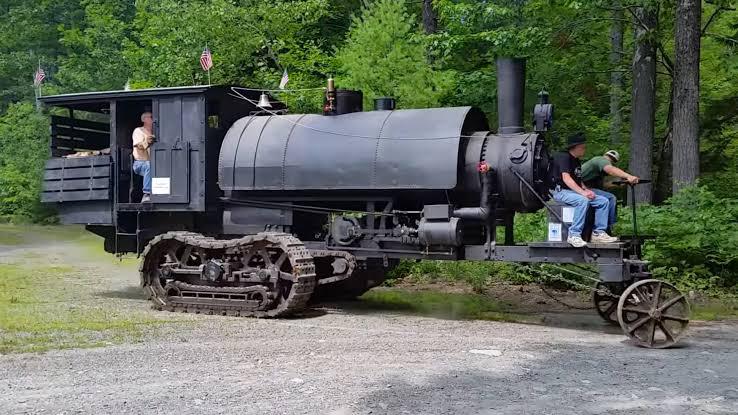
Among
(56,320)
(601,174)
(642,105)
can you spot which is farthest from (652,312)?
(642,105)

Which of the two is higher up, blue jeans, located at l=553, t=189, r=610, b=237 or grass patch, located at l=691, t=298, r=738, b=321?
blue jeans, located at l=553, t=189, r=610, b=237

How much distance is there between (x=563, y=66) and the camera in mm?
17672

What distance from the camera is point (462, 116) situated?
940 cm

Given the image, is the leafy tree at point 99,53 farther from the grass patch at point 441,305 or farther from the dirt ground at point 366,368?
the dirt ground at point 366,368

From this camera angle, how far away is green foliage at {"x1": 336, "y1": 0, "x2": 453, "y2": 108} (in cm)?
1400

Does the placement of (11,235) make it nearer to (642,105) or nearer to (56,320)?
(56,320)

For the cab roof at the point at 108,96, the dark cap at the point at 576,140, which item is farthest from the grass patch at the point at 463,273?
the cab roof at the point at 108,96

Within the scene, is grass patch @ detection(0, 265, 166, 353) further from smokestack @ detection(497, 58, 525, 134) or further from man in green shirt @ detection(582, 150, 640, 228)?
man in green shirt @ detection(582, 150, 640, 228)

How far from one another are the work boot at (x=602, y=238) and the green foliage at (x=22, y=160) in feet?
86.4

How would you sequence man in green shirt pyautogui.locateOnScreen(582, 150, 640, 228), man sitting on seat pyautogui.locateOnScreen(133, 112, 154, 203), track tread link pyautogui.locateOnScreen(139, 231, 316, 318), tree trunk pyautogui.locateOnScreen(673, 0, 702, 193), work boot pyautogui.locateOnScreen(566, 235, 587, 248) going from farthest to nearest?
tree trunk pyautogui.locateOnScreen(673, 0, 702, 193) → man sitting on seat pyautogui.locateOnScreen(133, 112, 154, 203) → track tread link pyautogui.locateOnScreen(139, 231, 316, 318) → man in green shirt pyautogui.locateOnScreen(582, 150, 640, 228) → work boot pyautogui.locateOnScreen(566, 235, 587, 248)

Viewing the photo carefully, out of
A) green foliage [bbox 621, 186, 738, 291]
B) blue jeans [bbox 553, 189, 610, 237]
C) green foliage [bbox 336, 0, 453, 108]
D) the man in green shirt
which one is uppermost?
green foliage [bbox 336, 0, 453, 108]

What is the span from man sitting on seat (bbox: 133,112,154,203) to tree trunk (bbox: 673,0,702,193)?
28.6 ft

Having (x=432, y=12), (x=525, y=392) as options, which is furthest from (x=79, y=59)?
(x=525, y=392)

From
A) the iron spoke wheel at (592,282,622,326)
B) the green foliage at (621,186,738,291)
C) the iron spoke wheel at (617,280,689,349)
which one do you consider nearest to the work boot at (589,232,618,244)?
the iron spoke wheel at (617,280,689,349)
